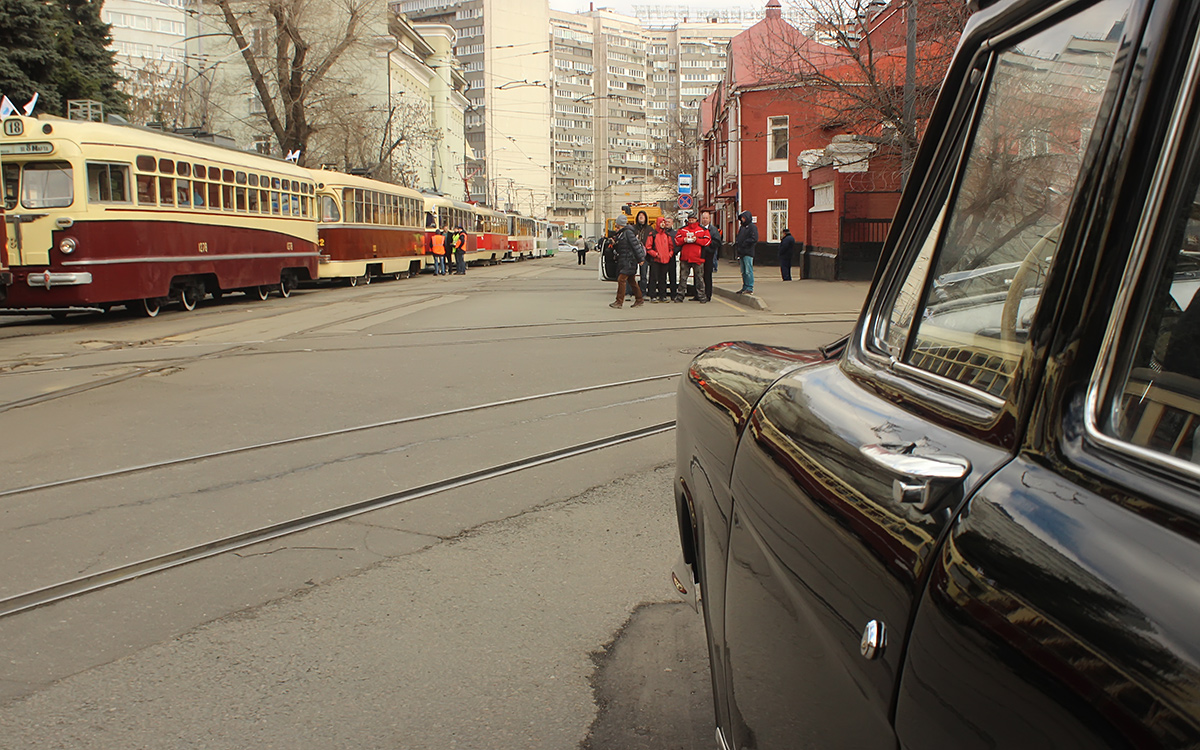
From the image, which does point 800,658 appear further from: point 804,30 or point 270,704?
point 804,30

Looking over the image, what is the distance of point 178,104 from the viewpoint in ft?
166

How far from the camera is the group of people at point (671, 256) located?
19.3m

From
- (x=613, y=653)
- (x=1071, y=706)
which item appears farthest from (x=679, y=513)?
(x=1071, y=706)

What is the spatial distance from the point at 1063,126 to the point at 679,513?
1881 mm

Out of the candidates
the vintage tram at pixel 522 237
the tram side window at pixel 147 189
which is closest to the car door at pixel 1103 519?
the tram side window at pixel 147 189

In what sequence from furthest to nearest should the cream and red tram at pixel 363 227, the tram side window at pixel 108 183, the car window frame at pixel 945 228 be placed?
the cream and red tram at pixel 363 227 → the tram side window at pixel 108 183 → the car window frame at pixel 945 228

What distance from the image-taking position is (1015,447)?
119cm

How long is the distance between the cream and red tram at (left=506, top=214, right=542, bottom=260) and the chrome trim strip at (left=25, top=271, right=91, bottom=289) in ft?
162

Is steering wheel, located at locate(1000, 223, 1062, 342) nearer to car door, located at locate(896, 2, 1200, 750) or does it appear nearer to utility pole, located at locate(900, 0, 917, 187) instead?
car door, located at locate(896, 2, 1200, 750)

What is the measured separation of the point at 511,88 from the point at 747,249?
120m

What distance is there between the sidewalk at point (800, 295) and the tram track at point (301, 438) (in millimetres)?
9656

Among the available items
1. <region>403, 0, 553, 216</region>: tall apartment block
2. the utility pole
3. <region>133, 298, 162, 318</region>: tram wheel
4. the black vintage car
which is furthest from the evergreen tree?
<region>403, 0, 553, 216</region>: tall apartment block

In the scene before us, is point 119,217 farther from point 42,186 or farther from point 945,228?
point 945,228

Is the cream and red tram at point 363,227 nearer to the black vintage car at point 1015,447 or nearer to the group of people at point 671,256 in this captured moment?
the group of people at point 671,256
